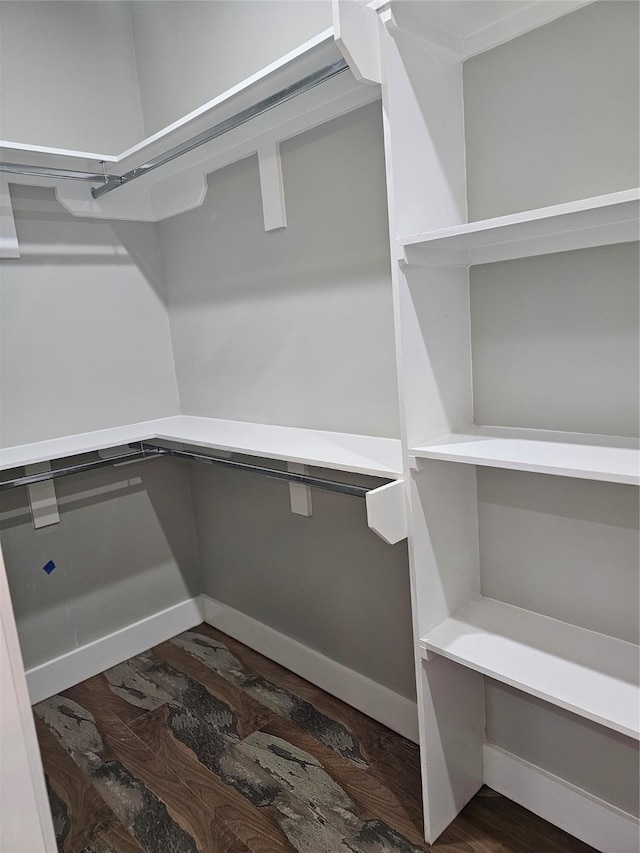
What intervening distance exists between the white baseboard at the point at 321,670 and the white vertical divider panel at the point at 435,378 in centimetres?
30

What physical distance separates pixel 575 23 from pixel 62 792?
2.35 metres

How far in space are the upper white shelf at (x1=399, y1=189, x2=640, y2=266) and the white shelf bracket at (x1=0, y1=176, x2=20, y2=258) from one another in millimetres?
1483

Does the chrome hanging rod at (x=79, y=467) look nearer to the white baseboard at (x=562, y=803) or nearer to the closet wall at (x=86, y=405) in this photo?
the closet wall at (x=86, y=405)

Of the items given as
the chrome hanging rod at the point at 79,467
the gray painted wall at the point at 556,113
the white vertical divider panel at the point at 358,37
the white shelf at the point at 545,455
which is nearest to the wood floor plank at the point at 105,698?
the chrome hanging rod at the point at 79,467

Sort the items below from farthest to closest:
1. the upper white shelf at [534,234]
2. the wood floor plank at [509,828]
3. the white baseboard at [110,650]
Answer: the white baseboard at [110,650] → the wood floor plank at [509,828] → the upper white shelf at [534,234]

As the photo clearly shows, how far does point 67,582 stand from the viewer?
226 cm

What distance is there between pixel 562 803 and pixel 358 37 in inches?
71.1

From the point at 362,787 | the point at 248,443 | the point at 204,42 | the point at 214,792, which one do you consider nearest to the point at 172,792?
the point at 214,792

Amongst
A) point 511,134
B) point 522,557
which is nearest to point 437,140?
point 511,134

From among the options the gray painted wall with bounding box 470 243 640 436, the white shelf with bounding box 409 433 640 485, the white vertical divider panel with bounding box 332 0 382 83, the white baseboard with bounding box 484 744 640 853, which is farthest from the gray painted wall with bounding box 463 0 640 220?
the white baseboard with bounding box 484 744 640 853

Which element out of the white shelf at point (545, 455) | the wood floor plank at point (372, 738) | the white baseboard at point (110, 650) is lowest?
the wood floor plank at point (372, 738)

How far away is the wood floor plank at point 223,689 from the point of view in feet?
6.44

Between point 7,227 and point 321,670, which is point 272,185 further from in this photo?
point 321,670

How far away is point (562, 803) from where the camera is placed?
147 cm
